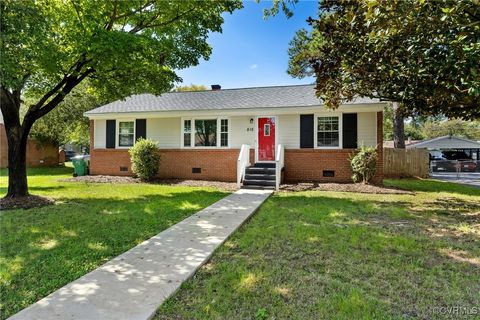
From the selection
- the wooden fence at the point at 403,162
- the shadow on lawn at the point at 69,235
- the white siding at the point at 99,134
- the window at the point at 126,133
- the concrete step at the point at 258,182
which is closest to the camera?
the shadow on lawn at the point at 69,235

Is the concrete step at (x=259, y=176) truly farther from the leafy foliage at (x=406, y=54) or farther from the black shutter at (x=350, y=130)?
the leafy foliage at (x=406, y=54)

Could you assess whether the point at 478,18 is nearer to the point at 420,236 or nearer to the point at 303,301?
the point at 420,236

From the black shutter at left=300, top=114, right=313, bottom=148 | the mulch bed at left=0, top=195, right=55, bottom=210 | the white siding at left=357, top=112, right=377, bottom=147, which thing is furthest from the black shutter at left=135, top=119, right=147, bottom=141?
the white siding at left=357, top=112, right=377, bottom=147

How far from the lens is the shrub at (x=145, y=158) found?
1296cm

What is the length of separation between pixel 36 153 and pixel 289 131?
66.3 ft

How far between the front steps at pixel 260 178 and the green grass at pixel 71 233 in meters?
2.12

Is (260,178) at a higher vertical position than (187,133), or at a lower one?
lower

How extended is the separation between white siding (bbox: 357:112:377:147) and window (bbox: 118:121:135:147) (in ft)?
35.0

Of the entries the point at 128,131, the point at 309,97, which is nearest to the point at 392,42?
the point at 309,97

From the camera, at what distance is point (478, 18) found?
15.8ft

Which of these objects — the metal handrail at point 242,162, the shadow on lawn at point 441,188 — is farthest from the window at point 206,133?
the shadow on lawn at point 441,188

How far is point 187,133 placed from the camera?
Result: 14109mm

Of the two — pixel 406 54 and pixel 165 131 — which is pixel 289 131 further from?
pixel 406 54

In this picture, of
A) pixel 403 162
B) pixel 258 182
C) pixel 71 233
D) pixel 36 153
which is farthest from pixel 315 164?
pixel 36 153
